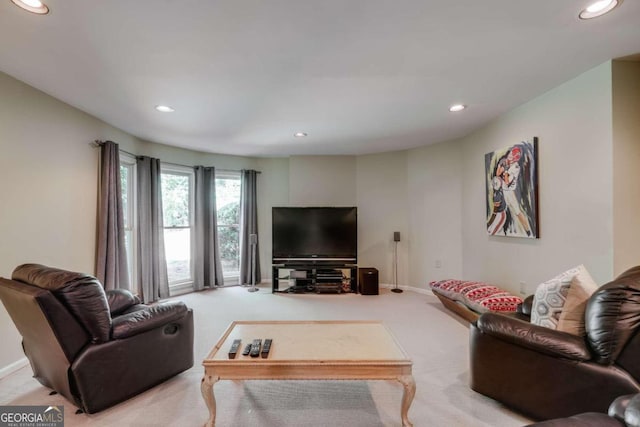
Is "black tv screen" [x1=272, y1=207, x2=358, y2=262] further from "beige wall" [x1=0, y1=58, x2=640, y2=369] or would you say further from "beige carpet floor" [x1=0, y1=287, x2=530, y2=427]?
"beige carpet floor" [x1=0, y1=287, x2=530, y2=427]

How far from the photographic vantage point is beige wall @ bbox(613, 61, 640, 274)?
2.27 m

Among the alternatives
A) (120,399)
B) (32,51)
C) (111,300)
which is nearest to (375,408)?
(120,399)

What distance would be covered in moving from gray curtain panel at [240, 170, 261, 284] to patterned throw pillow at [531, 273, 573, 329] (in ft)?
14.4

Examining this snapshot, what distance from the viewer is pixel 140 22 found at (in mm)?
1751

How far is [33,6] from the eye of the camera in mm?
1609

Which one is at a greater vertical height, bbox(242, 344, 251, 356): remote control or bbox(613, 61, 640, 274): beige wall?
bbox(613, 61, 640, 274): beige wall

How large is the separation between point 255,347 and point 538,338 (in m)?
1.72

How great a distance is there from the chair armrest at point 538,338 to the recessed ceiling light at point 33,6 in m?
3.31

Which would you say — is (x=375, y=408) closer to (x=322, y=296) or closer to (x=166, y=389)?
(x=166, y=389)

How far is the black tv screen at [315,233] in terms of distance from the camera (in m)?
5.08

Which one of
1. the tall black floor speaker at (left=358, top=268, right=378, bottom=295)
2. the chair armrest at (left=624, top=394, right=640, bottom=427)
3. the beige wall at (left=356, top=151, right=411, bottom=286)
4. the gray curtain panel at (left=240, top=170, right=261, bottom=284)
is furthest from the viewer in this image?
the gray curtain panel at (left=240, top=170, right=261, bottom=284)

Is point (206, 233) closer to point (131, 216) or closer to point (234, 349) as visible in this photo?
point (131, 216)

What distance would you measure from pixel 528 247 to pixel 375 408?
2434 mm

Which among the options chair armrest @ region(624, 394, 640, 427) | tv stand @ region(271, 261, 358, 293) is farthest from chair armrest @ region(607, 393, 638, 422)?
tv stand @ region(271, 261, 358, 293)
